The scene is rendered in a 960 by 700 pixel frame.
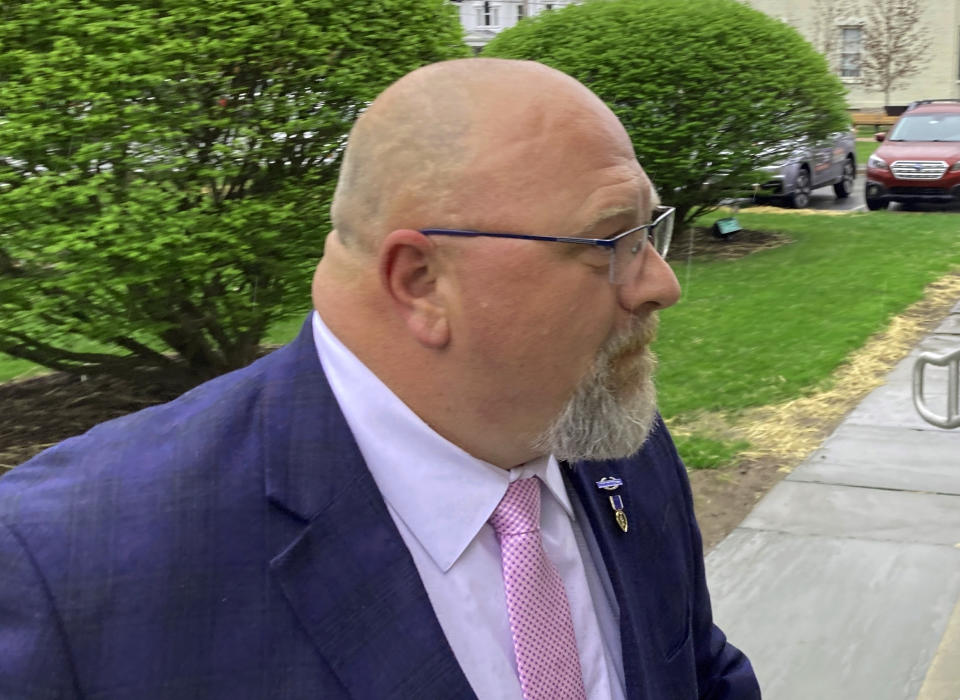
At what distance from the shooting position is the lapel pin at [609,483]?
180 cm

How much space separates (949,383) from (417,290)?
429 cm

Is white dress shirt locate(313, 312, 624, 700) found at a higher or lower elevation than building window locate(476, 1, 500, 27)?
higher

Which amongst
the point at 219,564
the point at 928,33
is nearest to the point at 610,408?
the point at 219,564

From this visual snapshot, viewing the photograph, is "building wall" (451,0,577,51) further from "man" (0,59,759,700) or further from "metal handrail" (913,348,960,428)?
"man" (0,59,759,700)

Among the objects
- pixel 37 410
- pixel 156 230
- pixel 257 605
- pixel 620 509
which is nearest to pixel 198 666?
pixel 257 605

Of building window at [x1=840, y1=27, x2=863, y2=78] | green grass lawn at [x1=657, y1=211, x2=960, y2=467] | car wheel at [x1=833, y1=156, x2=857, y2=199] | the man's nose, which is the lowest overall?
building window at [x1=840, y1=27, x2=863, y2=78]

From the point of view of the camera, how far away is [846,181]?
19859 millimetres

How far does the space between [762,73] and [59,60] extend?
872 cm

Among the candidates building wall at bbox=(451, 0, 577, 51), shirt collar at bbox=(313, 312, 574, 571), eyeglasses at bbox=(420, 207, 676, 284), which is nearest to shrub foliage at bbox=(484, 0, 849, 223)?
eyeglasses at bbox=(420, 207, 676, 284)

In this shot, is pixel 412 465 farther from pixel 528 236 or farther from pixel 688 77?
pixel 688 77

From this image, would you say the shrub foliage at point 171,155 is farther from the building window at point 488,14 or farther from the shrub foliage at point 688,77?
the building window at point 488,14

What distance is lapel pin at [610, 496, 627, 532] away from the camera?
1.77 m

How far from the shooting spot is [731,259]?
41.2 feet

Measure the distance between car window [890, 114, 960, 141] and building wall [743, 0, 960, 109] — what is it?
21294mm
